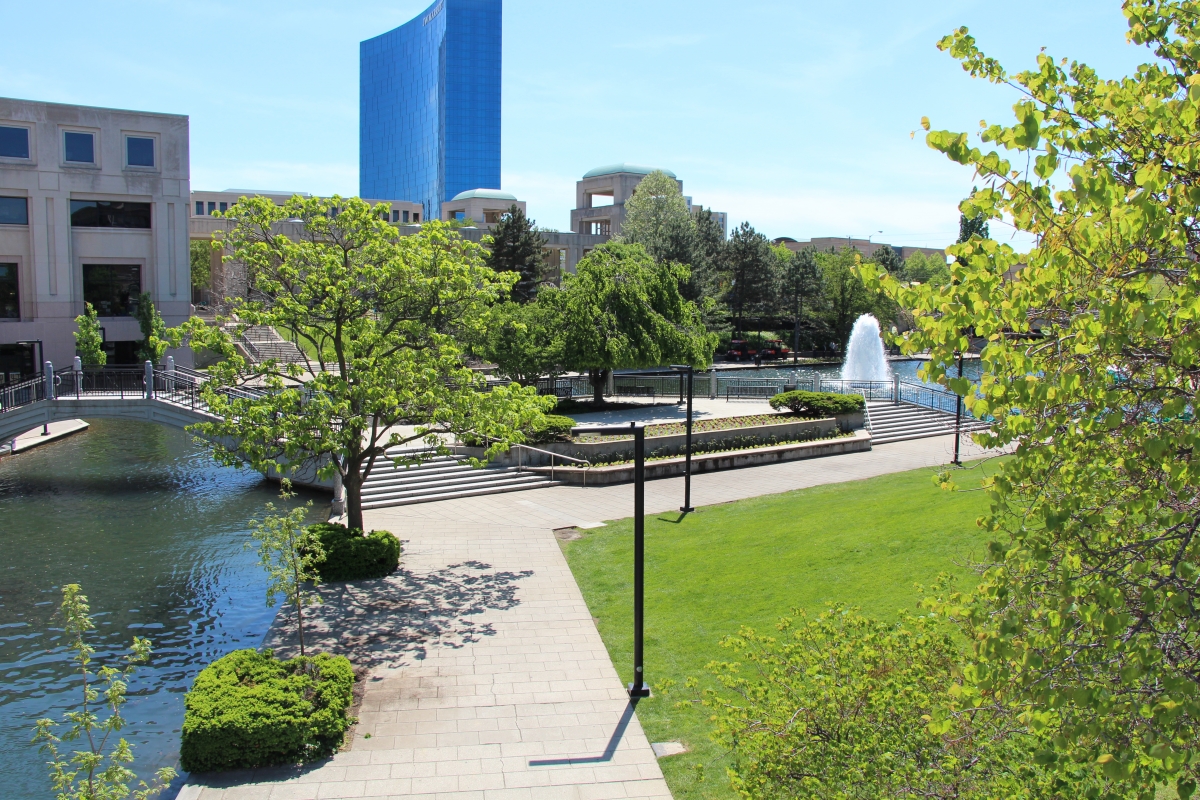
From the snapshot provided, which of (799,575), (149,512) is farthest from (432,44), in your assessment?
(799,575)

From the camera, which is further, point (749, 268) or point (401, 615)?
point (749, 268)

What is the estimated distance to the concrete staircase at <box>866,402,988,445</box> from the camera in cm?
3189

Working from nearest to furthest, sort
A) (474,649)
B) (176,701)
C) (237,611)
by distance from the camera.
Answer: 1. (176,701)
2. (474,649)
3. (237,611)

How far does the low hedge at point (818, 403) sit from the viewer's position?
30953mm

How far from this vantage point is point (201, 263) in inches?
2680

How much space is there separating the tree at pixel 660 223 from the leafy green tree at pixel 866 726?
46584mm

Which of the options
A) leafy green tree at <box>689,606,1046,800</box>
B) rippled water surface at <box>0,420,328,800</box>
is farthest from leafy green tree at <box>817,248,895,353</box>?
leafy green tree at <box>689,606,1046,800</box>

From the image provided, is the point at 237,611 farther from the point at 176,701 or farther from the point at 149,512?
the point at 149,512

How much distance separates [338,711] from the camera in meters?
10.7

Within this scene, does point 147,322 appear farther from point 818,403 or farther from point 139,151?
point 818,403

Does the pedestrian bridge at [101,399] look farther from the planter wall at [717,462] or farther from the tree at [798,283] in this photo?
the tree at [798,283]

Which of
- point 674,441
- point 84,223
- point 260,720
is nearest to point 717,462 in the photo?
point 674,441

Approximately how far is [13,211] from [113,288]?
5055 mm

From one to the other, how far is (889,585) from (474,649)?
21.3 ft
